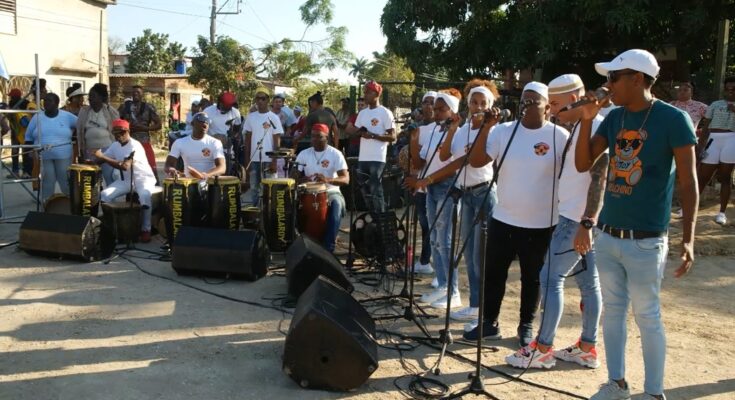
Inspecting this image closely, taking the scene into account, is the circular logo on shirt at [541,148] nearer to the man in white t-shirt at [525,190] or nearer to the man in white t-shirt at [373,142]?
the man in white t-shirt at [525,190]

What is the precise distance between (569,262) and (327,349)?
172cm

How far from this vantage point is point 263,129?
9.88 m

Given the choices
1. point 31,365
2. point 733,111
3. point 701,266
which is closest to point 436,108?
point 31,365

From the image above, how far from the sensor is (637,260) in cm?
343

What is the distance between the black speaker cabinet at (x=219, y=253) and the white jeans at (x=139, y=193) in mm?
1878

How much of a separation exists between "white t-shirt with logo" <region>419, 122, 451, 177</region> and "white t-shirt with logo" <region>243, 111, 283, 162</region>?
3.92 m

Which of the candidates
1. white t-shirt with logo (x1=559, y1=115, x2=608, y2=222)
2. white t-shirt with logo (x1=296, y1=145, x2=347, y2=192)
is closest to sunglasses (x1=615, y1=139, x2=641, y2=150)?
white t-shirt with logo (x1=559, y1=115, x2=608, y2=222)

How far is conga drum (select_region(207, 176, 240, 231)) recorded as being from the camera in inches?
296

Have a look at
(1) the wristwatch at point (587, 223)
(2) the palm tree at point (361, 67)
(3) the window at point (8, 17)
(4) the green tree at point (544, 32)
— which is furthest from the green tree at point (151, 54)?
(1) the wristwatch at point (587, 223)

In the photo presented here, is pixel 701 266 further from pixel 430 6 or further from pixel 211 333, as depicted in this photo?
pixel 430 6

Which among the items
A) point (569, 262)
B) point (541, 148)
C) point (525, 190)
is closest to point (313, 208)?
point (525, 190)

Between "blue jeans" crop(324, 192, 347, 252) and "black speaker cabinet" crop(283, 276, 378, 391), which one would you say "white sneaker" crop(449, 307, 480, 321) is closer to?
"black speaker cabinet" crop(283, 276, 378, 391)

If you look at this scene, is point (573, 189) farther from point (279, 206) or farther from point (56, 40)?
point (56, 40)

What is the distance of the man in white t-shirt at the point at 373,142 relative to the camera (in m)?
8.42
